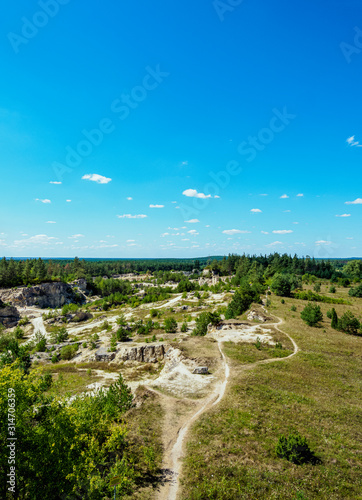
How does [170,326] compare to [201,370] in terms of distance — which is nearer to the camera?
[201,370]

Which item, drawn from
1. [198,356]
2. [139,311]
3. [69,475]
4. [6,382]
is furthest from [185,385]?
[139,311]

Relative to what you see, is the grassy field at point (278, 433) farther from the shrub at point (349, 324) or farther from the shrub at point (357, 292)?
the shrub at point (357, 292)

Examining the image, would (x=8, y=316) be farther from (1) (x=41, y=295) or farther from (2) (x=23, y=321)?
(1) (x=41, y=295)

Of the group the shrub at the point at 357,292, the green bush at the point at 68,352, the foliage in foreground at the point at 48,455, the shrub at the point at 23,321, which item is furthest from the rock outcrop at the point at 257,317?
the shrub at the point at 23,321

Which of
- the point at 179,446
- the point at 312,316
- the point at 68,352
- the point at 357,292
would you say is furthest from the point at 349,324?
the point at 68,352

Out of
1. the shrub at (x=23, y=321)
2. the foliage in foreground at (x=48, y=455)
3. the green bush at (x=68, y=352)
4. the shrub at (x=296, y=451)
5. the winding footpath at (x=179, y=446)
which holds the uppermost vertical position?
the foliage in foreground at (x=48, y=455)

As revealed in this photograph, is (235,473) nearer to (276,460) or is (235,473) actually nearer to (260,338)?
(276,460)
